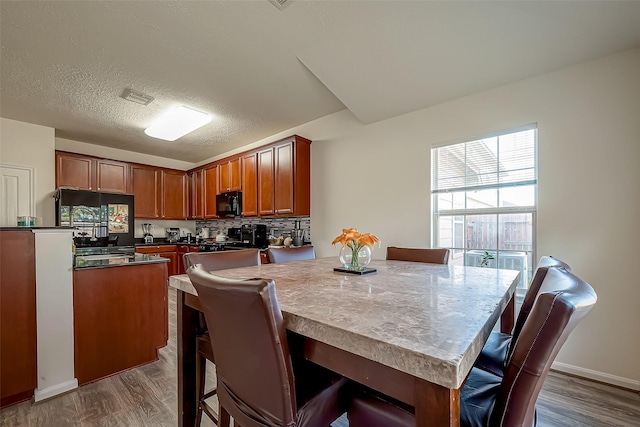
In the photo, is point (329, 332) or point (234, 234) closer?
point (329, 332)

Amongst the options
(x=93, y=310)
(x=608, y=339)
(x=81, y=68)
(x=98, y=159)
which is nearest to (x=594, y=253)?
(x=608, y=339)

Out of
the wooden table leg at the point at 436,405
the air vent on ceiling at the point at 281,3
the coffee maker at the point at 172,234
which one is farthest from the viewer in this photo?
the coffee maker at the point at 172,234

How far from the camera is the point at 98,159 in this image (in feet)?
15.0

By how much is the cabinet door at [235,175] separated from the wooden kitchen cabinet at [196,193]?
1071 millimetres

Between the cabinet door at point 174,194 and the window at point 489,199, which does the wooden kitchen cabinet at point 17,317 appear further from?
the cabinet door at point 174,194

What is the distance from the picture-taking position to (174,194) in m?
5.59

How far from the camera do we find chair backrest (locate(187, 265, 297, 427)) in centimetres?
66

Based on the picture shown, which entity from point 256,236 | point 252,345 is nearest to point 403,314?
point 252,345

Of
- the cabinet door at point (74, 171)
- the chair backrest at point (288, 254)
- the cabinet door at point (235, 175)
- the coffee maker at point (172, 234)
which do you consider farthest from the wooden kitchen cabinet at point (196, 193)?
the chair backrest at point (288, 254)

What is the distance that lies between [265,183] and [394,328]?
3.62m

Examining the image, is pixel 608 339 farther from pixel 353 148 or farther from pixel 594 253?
pixel 353 148

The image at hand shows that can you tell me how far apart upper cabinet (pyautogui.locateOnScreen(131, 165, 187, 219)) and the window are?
5.04 metres

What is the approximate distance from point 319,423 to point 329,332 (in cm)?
38

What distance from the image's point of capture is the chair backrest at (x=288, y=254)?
1.96 metres
